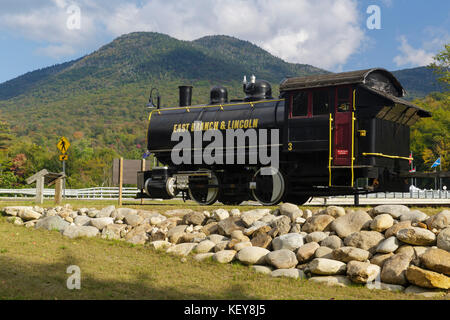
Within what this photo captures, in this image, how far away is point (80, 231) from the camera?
1440cm

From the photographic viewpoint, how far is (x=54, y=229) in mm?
Answer: 15164

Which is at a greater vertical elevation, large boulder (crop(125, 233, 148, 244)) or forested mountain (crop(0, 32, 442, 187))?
forested mountain (crop(0, 32, 442, 187))

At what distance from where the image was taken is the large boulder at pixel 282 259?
1041cm

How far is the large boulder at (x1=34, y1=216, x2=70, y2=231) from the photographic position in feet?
50.0

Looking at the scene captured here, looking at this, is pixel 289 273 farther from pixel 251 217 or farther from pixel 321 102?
pixel 321 102

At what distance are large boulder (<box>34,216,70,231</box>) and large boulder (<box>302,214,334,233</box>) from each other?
805cm

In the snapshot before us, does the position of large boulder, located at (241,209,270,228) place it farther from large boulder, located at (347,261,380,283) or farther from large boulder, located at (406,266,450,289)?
large boulder, located at (406,266,450,289)

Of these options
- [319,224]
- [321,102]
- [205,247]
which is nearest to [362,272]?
[319,224]

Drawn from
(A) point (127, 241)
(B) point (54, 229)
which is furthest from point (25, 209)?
(A) point (127, 241)

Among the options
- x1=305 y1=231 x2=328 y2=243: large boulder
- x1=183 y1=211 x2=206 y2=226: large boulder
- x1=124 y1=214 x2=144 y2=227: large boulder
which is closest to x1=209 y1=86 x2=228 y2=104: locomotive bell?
x1=124 y1=214 x2=144 y2=227: large boulder

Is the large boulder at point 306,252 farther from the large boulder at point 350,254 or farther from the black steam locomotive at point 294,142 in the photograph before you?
the black steam locomotive at point 294,142

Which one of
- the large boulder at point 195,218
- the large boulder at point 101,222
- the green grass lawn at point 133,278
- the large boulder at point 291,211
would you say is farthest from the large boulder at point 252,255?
the large boulder at point 101,222
